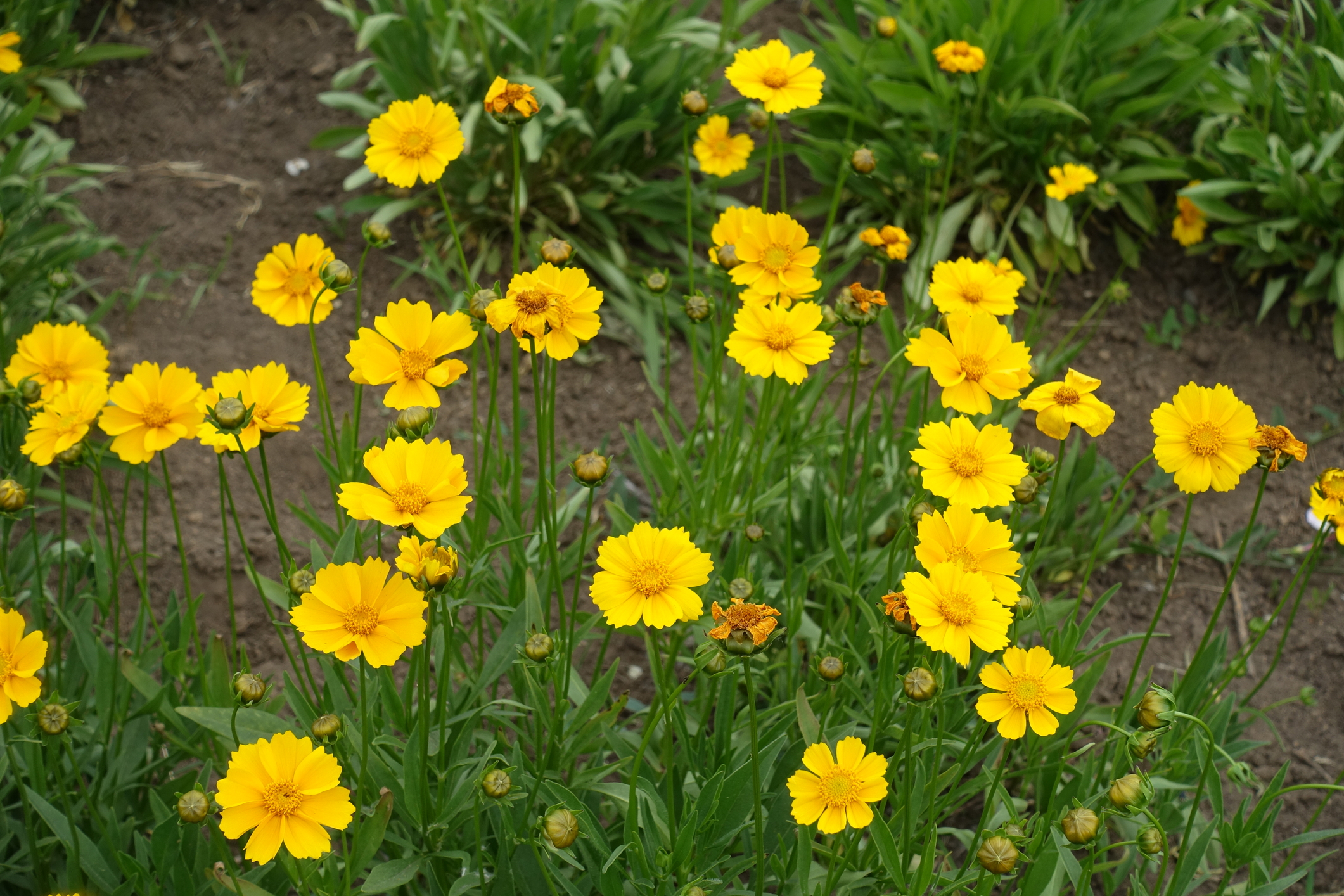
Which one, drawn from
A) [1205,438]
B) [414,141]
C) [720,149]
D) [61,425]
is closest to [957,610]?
[1205,438]

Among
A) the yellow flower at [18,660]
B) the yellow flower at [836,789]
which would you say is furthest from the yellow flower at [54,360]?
the yellow flower at [836,789]

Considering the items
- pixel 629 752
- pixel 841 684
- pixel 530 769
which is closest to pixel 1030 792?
pixel 841 684

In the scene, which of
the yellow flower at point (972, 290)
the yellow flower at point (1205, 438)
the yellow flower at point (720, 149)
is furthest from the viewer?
the yellow flower at point (720, 149)

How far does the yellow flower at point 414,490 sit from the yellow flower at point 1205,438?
83 cm

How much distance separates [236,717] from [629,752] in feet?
1.85

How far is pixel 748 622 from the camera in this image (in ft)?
3.91

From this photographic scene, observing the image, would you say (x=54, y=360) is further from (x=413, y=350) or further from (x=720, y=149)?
(x=720, y=149)

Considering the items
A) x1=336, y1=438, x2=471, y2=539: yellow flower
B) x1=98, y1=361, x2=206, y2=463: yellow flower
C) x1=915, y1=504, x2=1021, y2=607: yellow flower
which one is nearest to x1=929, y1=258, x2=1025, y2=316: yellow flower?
x1=915, y1=504, x2=1021, y2=607: yellow flower

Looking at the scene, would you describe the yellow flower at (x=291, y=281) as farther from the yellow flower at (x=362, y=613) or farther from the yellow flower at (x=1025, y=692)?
the yellow flower at (x=1025, y=692)

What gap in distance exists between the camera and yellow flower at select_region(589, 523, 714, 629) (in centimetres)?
130

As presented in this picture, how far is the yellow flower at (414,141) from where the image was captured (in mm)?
1620

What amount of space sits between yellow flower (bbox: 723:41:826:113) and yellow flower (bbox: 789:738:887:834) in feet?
3.32

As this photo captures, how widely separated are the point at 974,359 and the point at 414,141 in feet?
2.76

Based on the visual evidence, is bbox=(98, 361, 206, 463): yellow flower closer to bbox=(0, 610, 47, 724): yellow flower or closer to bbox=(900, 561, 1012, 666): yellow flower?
bbox=(0, 610, 47, 724): yellow flower
